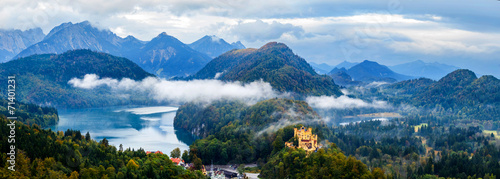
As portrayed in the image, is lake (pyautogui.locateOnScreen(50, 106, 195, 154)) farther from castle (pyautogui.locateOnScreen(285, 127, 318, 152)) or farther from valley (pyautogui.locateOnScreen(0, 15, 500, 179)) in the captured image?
castle (pyautogui.locateOnScreen(285, 127, 318, 152))

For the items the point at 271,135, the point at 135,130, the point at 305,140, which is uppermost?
the point at 135,130

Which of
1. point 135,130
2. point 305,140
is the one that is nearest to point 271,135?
point 305,140

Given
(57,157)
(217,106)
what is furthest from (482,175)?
(217,106)

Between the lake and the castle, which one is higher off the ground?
the lake

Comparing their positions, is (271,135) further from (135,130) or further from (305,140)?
(135,130)

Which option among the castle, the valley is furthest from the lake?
the castle

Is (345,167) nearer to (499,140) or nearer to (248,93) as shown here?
(499,140)

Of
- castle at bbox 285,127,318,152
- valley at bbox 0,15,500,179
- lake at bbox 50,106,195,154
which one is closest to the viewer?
valley at bbox 0,15,500,179

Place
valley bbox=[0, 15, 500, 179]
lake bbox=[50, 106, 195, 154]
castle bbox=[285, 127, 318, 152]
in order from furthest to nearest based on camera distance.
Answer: lake bbox=[50, 106, 195, 154]
castle bbox=[285, 127, 318, 152]
valley bbox=[0, 15, 500, 179]

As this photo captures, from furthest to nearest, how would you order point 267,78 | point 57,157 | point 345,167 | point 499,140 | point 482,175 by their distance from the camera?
point 267,78 → point 499,140 → point 482,175 → point 345,167 → point 57,157

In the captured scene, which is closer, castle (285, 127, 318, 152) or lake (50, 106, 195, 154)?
castle (285, 127, 318, 152)

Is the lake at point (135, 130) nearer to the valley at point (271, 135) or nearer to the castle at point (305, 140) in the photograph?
the valley at point (271, 135)
